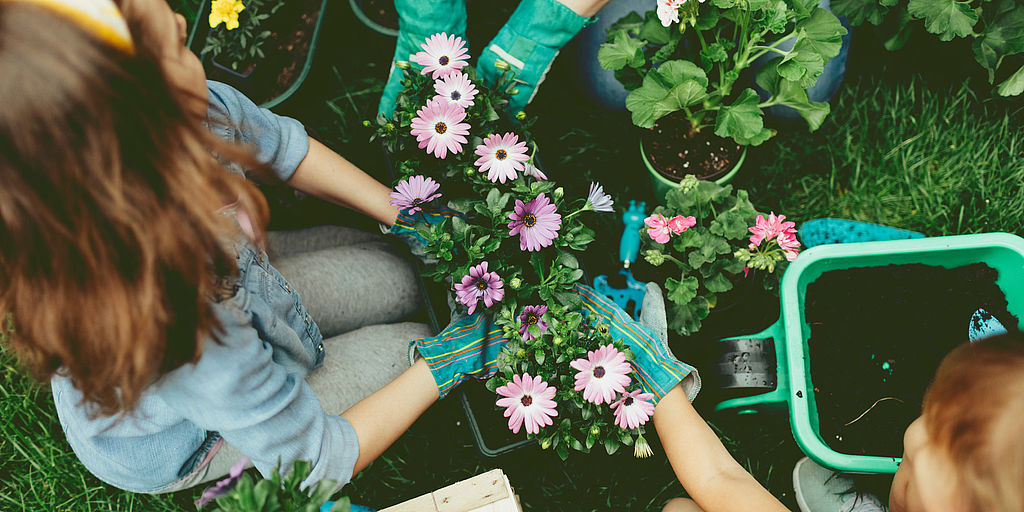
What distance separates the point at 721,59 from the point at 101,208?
1180 millimetres

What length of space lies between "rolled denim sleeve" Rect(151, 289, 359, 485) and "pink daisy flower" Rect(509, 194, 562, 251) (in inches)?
18.2

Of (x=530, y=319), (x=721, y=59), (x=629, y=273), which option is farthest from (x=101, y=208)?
(x=629, y=273)

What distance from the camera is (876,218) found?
184cm

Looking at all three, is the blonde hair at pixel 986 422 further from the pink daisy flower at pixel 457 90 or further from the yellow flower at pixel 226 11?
the yellow flower at pixel 226 11

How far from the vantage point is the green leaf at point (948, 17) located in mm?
1476

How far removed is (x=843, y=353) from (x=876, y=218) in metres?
0.60

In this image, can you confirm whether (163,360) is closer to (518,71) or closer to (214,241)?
(214,241)

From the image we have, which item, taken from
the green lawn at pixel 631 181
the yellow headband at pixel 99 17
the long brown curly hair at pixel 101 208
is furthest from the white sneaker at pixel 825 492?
the yellow headband at pixel 99 17

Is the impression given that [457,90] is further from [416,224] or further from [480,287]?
[480,287]

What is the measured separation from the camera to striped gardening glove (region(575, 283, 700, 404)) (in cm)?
123

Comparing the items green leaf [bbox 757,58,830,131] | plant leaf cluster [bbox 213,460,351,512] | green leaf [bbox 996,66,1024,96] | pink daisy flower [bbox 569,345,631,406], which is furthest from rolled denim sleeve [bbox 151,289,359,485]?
green leaf [bbox 996,66,1024,96]

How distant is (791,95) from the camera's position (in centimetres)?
140

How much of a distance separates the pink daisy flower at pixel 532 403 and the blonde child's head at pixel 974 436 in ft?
1.87

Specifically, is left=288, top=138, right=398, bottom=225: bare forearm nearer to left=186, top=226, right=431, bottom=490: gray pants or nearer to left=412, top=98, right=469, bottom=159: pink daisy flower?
left=186, top=226, right=431, bottom=490: gray pants
